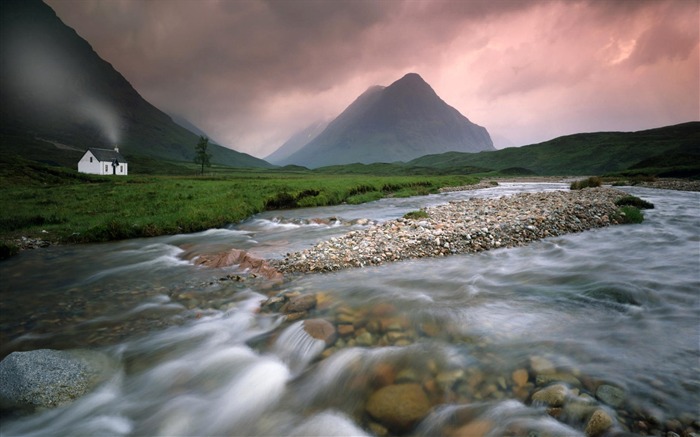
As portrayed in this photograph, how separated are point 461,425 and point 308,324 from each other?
366 centimetres

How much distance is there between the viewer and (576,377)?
4.99 meters

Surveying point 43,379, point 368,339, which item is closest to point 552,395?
point 368,339

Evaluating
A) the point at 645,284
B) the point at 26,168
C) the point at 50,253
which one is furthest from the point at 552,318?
the point at 26,168

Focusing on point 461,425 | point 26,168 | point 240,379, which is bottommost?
point 240,379

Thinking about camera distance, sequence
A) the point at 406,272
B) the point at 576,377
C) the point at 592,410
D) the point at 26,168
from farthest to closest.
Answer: the point at 26,168 → the point at 406,272 → the point at 576,377 → the point at 592,410

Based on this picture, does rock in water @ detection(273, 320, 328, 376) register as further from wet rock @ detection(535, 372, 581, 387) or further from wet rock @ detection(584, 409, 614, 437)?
wet rock @ detection(584, 409, 614, 437)

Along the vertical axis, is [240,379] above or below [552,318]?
below

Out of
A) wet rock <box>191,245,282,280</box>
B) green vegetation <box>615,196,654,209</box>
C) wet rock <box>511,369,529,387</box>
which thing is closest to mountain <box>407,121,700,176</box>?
green vegetation <box>615,196,654,209</box>

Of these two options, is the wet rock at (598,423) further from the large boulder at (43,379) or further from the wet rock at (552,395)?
the large boulder at (43,379)

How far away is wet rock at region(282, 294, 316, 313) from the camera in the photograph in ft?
26.4

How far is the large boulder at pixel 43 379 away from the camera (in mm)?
5082

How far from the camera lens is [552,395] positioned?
4562mm

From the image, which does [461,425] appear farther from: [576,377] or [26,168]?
[26,168]

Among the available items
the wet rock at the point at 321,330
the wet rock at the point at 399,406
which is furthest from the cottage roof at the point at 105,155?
the wet rock at the point at 399,406
